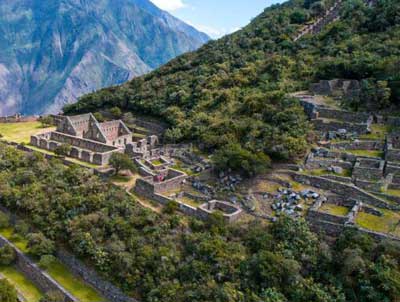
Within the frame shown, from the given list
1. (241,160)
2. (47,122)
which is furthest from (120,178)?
(47,122)

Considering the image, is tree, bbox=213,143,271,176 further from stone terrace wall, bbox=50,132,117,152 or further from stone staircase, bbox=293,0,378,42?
stone staircase, bbox=293,0,378,42

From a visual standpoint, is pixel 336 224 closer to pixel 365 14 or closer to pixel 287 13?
pixel 365 14

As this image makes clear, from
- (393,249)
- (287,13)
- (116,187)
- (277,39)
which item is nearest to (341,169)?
(393,249)

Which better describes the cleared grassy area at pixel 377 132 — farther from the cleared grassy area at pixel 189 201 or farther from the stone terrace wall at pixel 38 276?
the stone terrace wall at pixel 38 276

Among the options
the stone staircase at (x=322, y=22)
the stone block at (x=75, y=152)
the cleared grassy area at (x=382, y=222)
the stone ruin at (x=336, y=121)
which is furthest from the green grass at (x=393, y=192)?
the stone staircase at (x=322, y=22)

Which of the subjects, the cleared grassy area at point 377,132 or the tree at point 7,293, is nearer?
the tree at point 7,293

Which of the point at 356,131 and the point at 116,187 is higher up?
the point at 356,131
